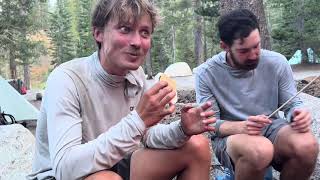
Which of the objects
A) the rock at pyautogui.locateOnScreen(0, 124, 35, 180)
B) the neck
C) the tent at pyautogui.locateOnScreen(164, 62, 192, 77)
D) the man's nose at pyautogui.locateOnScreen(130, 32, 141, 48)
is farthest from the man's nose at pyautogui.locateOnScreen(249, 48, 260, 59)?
the tent at pyautogui.locateOnScreen(164, 62, 192, 77)

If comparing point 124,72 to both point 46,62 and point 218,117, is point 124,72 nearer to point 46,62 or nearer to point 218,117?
point 218,117

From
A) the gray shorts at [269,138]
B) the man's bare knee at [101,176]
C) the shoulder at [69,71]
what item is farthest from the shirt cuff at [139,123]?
the gray shorts at [269,138]

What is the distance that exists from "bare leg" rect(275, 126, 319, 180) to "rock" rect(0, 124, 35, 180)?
178 centimetres

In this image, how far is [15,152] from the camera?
3.62 m

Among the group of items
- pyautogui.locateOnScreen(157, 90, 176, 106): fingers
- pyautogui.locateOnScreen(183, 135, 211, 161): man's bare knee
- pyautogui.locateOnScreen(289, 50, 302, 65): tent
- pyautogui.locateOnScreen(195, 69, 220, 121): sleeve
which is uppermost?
pyautogui.locateOnScreen(157, 90, 176, 106): fingers

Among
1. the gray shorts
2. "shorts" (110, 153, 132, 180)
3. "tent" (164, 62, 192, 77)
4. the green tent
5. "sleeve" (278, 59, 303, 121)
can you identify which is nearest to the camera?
"shorts" (110, 153, 132, 180)

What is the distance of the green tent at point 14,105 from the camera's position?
730cm

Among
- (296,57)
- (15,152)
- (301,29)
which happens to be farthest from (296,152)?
(296,57)

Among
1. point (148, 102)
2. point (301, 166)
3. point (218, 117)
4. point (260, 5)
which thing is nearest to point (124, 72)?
point (148, 102)

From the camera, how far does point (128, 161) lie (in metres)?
2.06

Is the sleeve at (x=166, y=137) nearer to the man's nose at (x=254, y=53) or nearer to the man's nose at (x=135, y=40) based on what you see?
the man's nose at (x=135, y=40)

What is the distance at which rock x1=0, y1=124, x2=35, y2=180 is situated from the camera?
332cm

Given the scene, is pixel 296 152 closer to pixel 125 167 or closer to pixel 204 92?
pixel 204 92

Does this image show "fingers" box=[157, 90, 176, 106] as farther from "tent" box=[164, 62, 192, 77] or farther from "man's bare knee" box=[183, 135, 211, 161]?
"tent" box=[164, 62, 192, 77]
